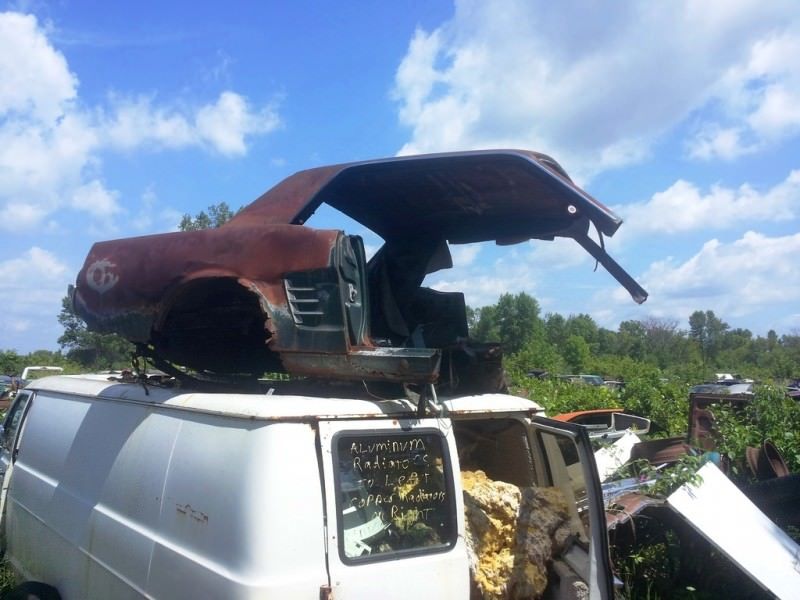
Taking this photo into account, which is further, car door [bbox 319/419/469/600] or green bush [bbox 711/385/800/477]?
green bush [bbox 711/385/800/477]

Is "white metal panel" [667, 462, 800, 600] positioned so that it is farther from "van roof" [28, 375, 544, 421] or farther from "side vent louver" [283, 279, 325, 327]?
"side vent louver" [283, 279, 325, 327]

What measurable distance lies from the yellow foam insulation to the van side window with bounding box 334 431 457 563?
386 millimetres

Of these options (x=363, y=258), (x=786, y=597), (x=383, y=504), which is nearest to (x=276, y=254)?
(x=363, y=258)

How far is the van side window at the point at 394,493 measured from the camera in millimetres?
2885

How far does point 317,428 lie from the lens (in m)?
2.82

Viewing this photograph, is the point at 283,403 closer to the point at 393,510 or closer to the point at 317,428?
the point at 317,428

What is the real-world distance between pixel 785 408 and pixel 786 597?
3569 mm

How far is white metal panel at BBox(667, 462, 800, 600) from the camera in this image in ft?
12.6

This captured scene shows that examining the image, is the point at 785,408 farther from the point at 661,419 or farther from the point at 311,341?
the point at 311,341

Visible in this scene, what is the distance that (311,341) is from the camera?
3.47 meters

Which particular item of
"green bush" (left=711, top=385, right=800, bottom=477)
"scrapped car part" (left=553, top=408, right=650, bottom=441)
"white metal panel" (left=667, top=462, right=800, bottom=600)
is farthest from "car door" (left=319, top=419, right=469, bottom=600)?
"scrapped car part" (left=553, top=408, right=650, bottom=441)

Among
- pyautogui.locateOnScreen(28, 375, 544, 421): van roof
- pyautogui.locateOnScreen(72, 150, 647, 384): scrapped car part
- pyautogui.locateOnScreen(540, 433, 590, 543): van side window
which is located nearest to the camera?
pyautogui.locateOnScreen(28, 375, 544, 421): van roof

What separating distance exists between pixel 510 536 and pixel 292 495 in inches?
54.7

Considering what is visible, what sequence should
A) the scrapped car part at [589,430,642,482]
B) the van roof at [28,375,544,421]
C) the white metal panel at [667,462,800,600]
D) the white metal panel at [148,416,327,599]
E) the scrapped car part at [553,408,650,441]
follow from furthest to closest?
the scrapped car part at [553,408,650,441] < the scrapped car part at [589,430,642,482] < the white metal panel at [667,462,800,600] < the van roof at [28,375,544,421] < the white metal panel at [148,416,327,599]
